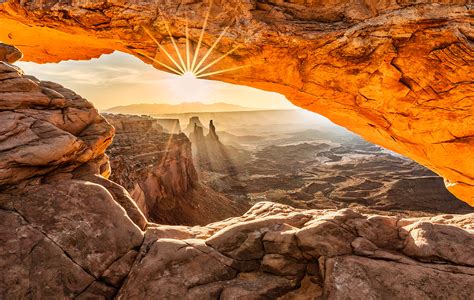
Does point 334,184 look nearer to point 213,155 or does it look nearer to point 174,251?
point 213,155

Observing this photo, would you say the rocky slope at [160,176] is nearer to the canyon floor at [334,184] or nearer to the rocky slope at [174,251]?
the canyon floor at [334,184]

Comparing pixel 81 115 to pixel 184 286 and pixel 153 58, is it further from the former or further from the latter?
pixel 184 286

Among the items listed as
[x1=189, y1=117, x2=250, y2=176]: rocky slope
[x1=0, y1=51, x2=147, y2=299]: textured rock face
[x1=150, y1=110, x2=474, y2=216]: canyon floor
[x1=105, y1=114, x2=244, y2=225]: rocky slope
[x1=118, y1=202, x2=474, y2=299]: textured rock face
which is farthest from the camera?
[x1=189, y1=117, x2=250, y2=176]: rocky slope

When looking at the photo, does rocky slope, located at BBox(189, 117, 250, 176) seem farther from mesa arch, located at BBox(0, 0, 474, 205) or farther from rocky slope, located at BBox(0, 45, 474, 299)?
rocky slope, located at BBox(0, 45, 474, 299)

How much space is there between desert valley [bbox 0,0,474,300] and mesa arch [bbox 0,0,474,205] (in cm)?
6

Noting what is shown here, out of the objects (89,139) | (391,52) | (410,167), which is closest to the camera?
(89,139)

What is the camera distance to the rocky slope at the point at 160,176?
83.2 feet

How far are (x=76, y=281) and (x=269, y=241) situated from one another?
13.8 feet

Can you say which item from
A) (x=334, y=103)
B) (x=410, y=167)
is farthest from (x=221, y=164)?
(x=334, y=103)

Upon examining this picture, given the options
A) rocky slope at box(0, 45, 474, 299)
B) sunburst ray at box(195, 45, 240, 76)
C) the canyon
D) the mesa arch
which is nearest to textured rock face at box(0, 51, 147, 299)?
rocky slope at box(0, 45, 474, 299)

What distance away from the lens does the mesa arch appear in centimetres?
963

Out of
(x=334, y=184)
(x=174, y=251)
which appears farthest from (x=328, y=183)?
(x=174, y=251)

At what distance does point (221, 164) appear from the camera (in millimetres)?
72500

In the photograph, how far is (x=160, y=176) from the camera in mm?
29578
